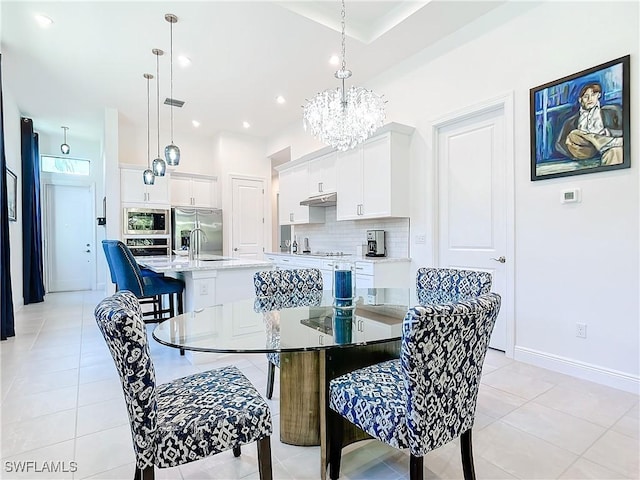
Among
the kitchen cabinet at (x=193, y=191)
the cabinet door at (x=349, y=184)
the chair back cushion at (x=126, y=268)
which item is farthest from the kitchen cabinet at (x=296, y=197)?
the chair back cushion at (x=126, y=268)

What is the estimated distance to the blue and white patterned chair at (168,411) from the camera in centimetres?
112

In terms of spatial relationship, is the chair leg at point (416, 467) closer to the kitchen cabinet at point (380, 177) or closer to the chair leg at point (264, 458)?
the chair leg at point (264, 458)

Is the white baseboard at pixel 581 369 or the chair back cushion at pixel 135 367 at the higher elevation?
the chair back cushion at pixel 135 367

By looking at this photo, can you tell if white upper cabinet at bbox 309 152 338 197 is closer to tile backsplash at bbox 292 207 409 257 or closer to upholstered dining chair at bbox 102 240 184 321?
tile backsplash at bbox 292 207 409 257

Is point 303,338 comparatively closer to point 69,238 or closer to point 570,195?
point 570,195

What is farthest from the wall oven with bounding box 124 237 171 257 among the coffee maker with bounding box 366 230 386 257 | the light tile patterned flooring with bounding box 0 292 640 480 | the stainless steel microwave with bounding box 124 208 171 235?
the coffee maker with bounding box 366 230 386 257

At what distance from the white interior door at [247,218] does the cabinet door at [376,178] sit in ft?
10.9

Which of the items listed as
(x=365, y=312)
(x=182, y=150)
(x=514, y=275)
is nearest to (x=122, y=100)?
(x=182, y=150)

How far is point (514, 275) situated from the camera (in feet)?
10.5

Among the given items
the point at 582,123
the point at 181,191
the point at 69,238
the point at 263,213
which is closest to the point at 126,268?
the point at 181,191

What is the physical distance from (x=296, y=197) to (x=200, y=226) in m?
1.98

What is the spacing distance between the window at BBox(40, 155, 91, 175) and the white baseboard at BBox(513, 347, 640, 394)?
28.8 feet

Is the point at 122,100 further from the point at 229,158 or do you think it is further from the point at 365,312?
the point at 365,312

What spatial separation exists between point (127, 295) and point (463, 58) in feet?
12.3
